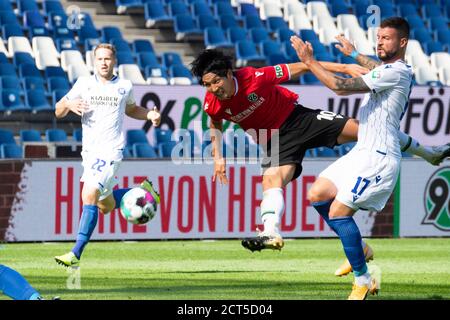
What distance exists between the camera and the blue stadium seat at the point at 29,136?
61.5 feet

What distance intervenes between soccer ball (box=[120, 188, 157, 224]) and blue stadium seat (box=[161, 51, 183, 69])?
10.8m

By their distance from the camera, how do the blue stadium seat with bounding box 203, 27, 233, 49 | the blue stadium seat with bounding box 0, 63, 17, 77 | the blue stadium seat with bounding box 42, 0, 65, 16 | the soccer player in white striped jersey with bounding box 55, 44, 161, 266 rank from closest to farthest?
1. the soccer player in white striped jersey with bounding box 55, 44, 161, 266
2. the blue stadium seat with bounding box 0, 63, 17, 77
3. the blue stadium seat with bounding box 42, 0, 65, 16
4. the blue stadium seat with bounding box 203, 27, 233, 49

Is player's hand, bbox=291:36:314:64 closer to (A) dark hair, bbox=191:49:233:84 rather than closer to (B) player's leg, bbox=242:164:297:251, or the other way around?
(A) dark hair, bbox=191:49:233:84

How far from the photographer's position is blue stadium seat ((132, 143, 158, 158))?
18.6 metres

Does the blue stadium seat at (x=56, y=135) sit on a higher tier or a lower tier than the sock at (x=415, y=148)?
lower

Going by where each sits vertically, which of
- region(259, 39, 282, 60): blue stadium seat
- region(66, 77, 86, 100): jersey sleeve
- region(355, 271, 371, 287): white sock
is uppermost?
region(259, 39, 282, 60): blue stadium seat

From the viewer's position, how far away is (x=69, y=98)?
11.5m

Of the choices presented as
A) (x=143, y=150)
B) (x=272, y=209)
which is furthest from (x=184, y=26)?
(x=272, y=209)

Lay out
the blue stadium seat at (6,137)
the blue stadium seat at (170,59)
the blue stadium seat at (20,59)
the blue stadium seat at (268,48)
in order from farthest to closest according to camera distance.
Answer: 1. the blue stadium seat at (268,48)
2. the blue stadium seat at (170,59)
3. the blue stadium seat at (20,59)
4. the blue stadium seat at (6,137)

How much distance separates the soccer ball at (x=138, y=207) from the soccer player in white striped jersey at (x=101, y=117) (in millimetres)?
212

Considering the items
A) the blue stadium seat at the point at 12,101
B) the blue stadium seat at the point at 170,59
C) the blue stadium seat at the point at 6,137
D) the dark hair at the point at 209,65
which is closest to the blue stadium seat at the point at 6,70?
the blue stadium seat at the point at 12,101

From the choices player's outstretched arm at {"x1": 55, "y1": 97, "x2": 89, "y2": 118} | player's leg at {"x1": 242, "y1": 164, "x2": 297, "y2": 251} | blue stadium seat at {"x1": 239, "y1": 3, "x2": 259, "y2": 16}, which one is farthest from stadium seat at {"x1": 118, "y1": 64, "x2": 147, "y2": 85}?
player's leg at {"x1": 242, "y1": 164, "x2": 297, "y2": 251}

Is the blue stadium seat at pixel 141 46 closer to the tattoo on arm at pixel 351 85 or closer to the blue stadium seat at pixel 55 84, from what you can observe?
the blue stadium seat at pixel 55 84

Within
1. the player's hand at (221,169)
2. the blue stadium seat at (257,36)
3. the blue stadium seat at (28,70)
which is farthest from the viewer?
the blue stadium seat at (257,36)
